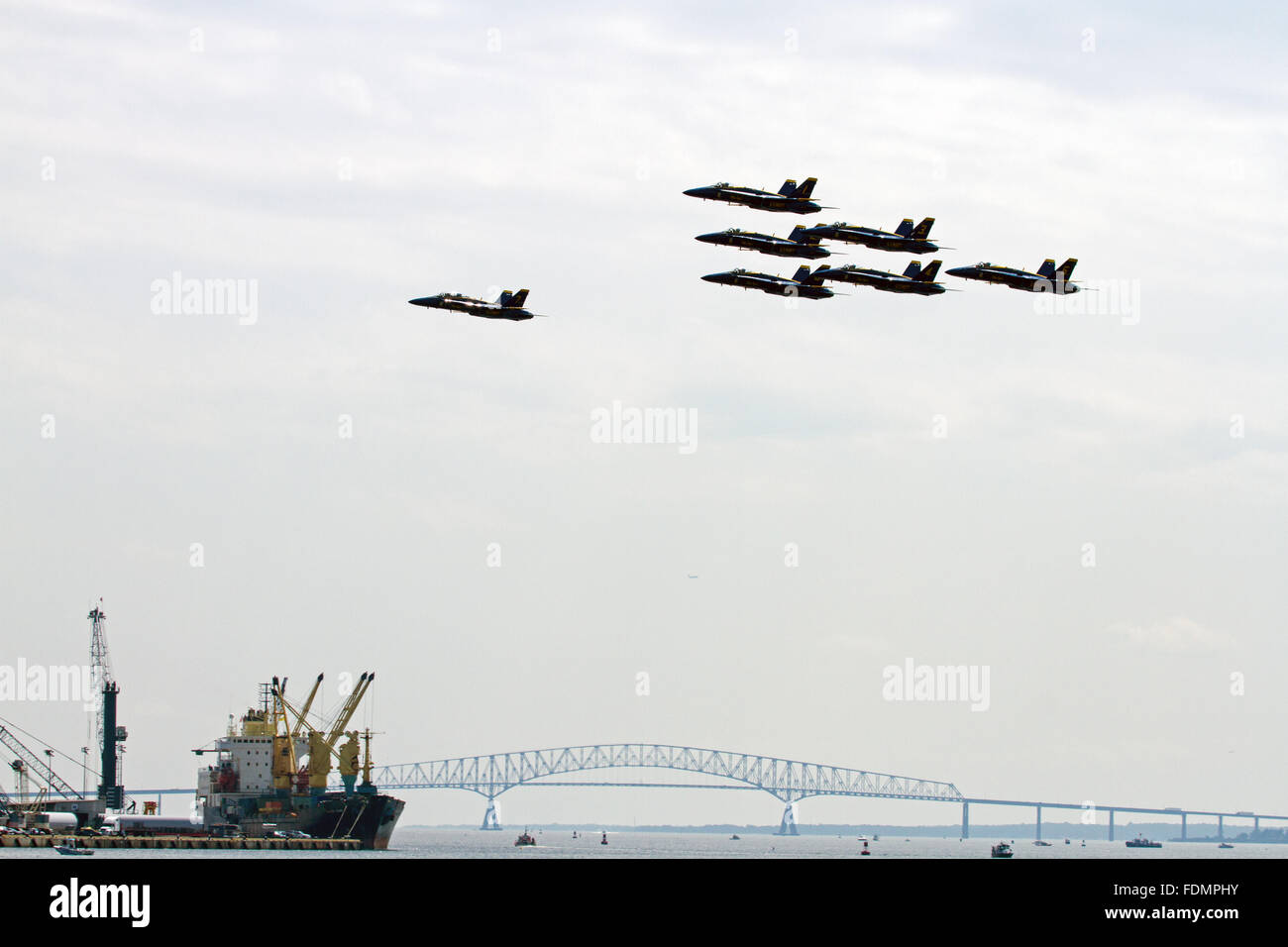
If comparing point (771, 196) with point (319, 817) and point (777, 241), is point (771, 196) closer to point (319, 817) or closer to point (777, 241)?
point (777, 241)

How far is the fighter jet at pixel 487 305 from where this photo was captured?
157 m

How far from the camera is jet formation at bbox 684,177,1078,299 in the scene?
153m

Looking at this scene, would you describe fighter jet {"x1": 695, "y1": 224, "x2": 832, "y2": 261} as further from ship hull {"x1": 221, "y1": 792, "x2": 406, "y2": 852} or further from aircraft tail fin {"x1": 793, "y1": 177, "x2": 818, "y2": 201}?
ship hull {"x1": 221, "y1": 792, "x2": 406, "y2": 852}

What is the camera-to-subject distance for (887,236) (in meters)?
158

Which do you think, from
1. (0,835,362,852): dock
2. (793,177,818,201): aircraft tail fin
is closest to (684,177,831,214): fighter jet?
(793,177,818,201): aircraft tail fin

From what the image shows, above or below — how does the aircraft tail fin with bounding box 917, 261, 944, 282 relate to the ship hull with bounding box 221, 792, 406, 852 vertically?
above

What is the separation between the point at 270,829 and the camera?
633 ft

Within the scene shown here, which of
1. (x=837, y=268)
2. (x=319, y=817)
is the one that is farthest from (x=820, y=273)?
(x=319, y=817)

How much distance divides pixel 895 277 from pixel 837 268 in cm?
532

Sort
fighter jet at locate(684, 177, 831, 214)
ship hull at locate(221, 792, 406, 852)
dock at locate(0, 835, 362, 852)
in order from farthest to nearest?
1. ship hull at locate(221, 792, 406, 852)
2. dock at locate(0, 835, 362, 852)
3. fighter jet at locate(684, 177, 831, 214)

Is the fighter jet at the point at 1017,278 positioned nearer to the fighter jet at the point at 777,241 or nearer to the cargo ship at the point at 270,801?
the fighter jet at the point at 777,241
